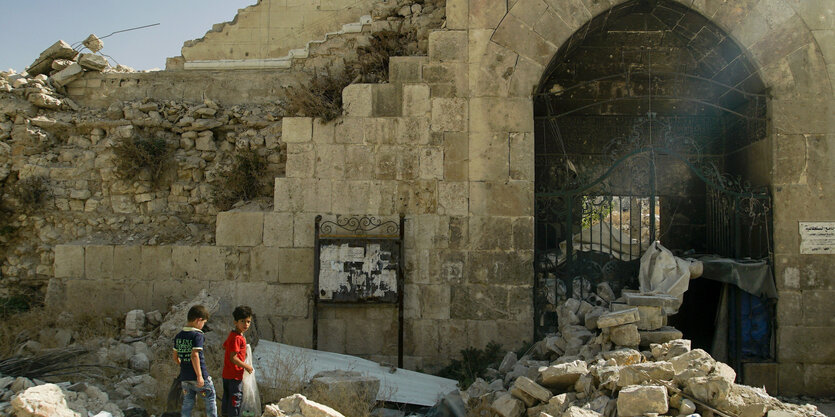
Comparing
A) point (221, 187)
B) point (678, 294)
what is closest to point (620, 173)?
point (678, 294)

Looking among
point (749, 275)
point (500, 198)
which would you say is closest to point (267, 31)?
point (500, 198)

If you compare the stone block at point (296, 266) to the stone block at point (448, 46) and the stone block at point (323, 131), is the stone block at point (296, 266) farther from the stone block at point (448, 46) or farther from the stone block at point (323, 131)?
the stone block at point (448, 46)

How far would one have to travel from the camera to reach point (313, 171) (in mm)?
7043

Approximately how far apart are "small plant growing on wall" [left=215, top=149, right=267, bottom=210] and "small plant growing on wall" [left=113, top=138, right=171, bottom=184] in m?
0.92

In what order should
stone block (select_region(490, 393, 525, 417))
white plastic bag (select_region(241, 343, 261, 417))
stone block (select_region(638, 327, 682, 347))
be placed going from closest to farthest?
white plastic bag (select_region(241, 343, 261, 417)) < stone block (select_region(490, 393, 525, 417)) < stone block (select_region(638, 327, 682, 347))

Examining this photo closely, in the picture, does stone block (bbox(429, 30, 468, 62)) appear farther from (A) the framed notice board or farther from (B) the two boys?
(B) the two boys

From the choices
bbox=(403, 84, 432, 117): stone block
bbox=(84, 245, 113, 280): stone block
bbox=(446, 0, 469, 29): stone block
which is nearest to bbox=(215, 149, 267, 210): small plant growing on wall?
bbox=(84, 245, 113, 280): stone block

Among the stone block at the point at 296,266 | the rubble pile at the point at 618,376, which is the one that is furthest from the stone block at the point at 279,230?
the rubble pile at the point at 618,376

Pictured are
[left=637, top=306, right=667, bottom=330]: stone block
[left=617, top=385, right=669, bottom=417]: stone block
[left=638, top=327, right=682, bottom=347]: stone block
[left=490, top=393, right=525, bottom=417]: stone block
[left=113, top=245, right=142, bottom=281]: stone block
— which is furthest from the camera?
[left=113, top=245, right=142, bottom=281]: stone block

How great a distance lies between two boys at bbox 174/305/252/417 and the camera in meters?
4.51

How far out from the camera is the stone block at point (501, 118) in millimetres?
Answer: 6984

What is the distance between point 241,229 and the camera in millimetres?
7105

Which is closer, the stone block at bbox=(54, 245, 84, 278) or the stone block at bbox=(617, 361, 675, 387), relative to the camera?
the stone block at bbox=(617, 361, 675, 387)

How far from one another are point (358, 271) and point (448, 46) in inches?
115
